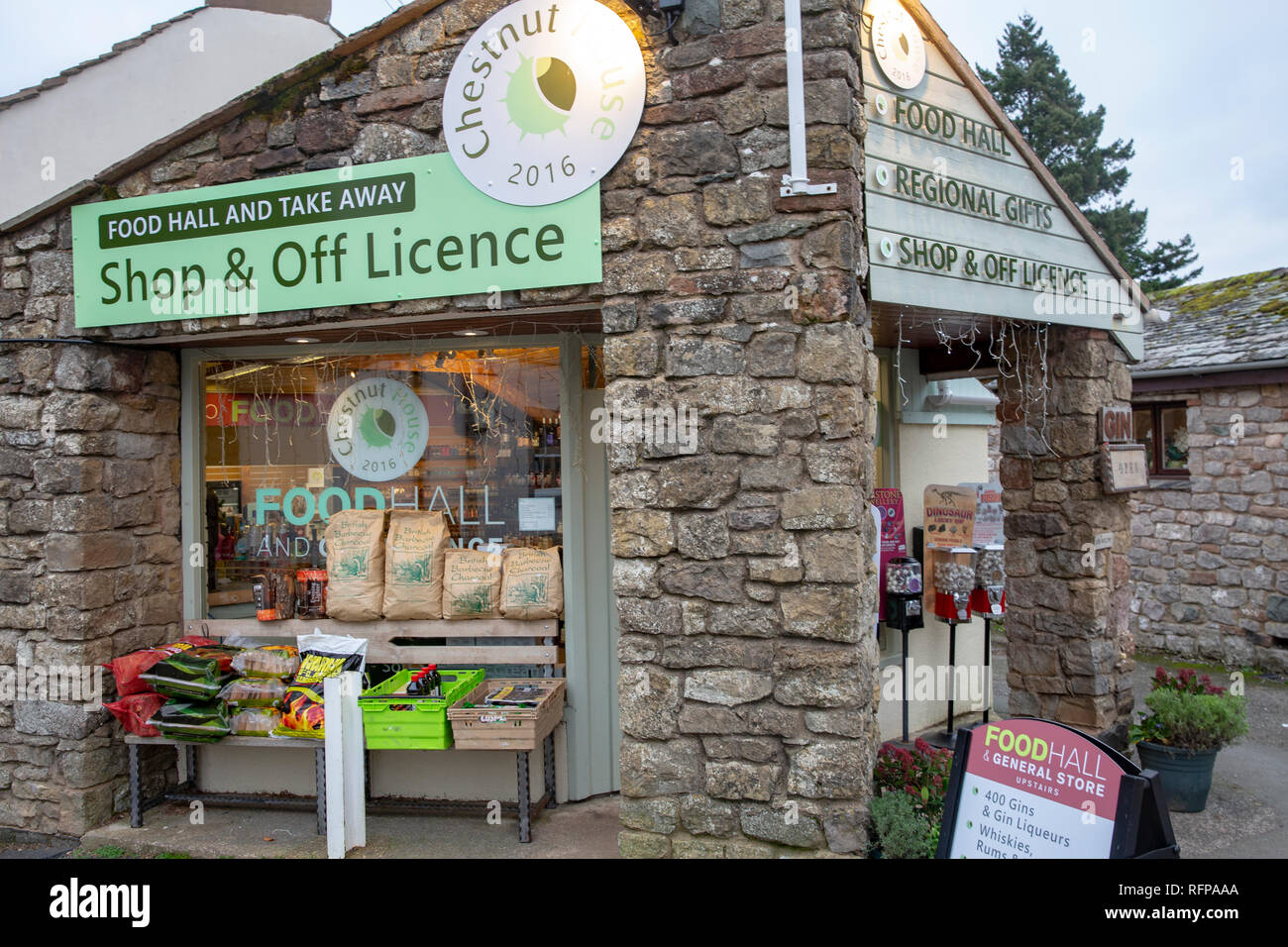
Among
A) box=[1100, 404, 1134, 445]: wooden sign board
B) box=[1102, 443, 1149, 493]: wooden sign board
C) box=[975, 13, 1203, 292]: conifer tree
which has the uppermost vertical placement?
box=[975, 13, 1203, 292]: conifer tree

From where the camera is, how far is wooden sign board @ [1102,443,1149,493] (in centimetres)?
545

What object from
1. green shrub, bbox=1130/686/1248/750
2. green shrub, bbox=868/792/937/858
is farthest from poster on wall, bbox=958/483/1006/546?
green shrub, bbox=868/792/937/858

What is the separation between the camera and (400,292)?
4.29m

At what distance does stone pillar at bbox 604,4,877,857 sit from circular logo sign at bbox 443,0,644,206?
16 centimetres

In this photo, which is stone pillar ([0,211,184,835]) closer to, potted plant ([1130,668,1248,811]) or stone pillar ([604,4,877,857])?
Answer: stone pillar ([604,4,877,857])

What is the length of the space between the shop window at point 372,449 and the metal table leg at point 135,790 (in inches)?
37.7

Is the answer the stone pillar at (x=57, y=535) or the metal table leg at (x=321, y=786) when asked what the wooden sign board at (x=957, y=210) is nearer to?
the metal table leg at (x=321, y=786)

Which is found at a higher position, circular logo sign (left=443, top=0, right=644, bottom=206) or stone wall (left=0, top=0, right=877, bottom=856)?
circular logo sign (left=443, top=0, right=644, bottom=206)

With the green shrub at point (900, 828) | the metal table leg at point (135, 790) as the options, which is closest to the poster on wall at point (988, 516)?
the green shrub at point (900, 828)

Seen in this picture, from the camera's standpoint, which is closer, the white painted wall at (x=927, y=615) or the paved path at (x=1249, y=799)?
the paved path at (x=1249, y=799)

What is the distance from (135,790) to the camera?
16.0 feet

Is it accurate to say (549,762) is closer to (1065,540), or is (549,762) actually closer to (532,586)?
(532,586)

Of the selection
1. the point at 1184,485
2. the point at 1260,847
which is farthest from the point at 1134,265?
the point at 1260,847

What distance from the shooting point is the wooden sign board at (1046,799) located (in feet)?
8.55
